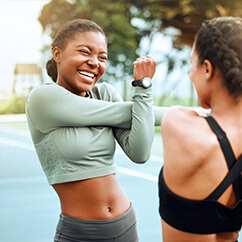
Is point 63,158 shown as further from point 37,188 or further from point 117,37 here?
point 117,37

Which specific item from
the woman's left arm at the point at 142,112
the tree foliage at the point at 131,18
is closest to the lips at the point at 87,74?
the woman's left arm at the point at 142,112

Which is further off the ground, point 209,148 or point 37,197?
point 209,148

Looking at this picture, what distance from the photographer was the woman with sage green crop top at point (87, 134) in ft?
5.65

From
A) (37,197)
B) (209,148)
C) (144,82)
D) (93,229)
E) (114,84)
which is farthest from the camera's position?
(114,84)

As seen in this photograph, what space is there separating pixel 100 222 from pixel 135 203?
4300 mm

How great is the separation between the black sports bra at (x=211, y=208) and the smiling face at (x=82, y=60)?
75 cm

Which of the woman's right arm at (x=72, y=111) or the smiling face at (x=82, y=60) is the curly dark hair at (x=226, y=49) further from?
the smiling face at (x=82, y=60)

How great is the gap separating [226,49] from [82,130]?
80 cm

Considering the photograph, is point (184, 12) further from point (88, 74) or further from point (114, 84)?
point (88, 74)

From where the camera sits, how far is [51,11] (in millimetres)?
21109

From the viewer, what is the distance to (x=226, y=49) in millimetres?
1171

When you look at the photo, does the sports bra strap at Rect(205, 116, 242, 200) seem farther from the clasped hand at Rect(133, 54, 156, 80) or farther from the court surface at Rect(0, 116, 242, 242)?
the court surface at Rect(0, 116, 242, 242)

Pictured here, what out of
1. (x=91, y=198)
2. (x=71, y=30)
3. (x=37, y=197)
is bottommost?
(x=37, y=197)

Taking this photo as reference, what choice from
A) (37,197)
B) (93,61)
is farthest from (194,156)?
(37,197)
